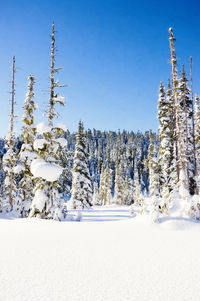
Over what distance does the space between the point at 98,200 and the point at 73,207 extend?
46.7 m

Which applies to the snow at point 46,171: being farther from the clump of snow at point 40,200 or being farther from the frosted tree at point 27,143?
the frosted tree at point 27,143

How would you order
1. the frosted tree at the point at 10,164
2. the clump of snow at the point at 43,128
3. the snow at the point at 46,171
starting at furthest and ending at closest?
1. the frosted tree at the point at 10,164
2. the clump of snow at the point at 43,128
3. the snow at the point at 46,171

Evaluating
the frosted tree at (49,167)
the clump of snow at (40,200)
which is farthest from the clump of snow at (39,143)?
the clump of snow at (40,200)

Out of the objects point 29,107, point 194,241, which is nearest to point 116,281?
point 194,241

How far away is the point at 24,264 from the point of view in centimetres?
492

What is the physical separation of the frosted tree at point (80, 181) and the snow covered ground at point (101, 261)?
68.3 ft

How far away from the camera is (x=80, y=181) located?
29.9 m

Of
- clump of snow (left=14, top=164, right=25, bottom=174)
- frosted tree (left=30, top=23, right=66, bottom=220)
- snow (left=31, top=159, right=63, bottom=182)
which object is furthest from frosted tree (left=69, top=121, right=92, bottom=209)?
snow (left=31, top=159, right=63, bottom=182)

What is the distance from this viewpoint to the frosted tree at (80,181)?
29000 mm

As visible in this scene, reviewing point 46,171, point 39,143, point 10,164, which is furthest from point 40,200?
point 10,164

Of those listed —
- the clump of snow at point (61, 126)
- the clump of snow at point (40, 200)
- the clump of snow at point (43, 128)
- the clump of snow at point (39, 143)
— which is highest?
the clump of snow at point (61, 126)

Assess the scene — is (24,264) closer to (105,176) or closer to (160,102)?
(160,102)

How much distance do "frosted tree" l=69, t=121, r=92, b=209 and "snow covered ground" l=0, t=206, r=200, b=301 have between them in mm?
20822

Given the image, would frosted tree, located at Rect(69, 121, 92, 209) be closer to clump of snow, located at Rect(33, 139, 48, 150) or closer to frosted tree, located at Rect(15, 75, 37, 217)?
frosted tree, located at Rect(15, 75, 37, 217)
